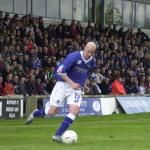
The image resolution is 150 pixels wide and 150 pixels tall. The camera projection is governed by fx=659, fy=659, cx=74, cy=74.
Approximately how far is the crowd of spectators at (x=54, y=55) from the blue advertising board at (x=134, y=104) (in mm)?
1412

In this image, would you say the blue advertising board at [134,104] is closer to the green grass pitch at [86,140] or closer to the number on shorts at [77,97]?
the green grass pitch at [86,140]

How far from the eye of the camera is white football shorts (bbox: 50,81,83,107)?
15.0 m

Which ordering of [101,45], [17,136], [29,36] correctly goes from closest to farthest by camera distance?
1. [17,136]
2. [29,36]
3. [101,45]

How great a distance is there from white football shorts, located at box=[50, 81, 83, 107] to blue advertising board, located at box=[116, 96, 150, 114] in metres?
17.0

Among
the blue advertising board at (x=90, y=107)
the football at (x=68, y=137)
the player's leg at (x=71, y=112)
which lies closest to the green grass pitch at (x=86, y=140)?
the football at (x=68, y=137)

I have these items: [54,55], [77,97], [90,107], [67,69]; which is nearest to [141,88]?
[54,55]

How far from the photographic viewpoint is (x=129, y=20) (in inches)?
1929

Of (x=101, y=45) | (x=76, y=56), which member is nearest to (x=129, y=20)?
(x=101, y=45)

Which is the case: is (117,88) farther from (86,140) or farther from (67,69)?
(67,69)

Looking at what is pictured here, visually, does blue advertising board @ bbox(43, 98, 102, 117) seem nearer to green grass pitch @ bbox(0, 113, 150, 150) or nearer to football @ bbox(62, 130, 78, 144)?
green grass pitch @ bbox(0, 113, 150, 150)

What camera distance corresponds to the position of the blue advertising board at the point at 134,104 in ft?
106

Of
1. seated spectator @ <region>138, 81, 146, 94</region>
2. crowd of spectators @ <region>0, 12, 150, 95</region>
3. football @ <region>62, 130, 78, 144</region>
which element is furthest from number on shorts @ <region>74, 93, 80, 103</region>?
seated spectator @ <region>138, 81, 146, 94</region>

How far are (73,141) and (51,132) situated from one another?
3.92m

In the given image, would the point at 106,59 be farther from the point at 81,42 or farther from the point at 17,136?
the point at 17,136
